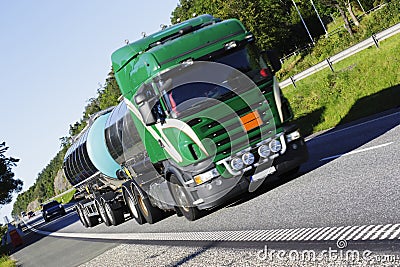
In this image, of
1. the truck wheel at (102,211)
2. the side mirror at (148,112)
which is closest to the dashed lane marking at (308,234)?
the side mirror at (148,112)

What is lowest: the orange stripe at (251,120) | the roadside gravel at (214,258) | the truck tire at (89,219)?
the roadside gravel at (214,258)

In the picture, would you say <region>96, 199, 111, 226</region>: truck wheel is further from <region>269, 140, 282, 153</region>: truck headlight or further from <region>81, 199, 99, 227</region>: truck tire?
<region>269, 140, 282, 153</region>: truck headlight

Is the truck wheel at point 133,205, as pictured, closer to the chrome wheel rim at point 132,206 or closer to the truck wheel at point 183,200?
the chrome wheel rim at point 132,206

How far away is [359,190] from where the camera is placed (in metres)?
8.79

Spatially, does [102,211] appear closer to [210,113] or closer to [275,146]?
[275,146]

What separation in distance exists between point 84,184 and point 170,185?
1151 centimetres

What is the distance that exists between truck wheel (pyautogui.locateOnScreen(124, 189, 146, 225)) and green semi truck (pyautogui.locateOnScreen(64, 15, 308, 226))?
11.0ft

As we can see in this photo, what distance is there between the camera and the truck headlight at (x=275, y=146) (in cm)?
1159

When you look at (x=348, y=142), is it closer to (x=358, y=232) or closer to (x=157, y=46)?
(x=157, y=46)

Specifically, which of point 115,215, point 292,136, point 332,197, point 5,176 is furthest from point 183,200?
point 5,176

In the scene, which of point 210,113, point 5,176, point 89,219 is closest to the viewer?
point 210,113

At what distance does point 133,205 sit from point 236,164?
244 inches

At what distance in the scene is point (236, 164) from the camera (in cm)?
1127

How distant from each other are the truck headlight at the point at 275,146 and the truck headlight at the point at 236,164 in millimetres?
691
